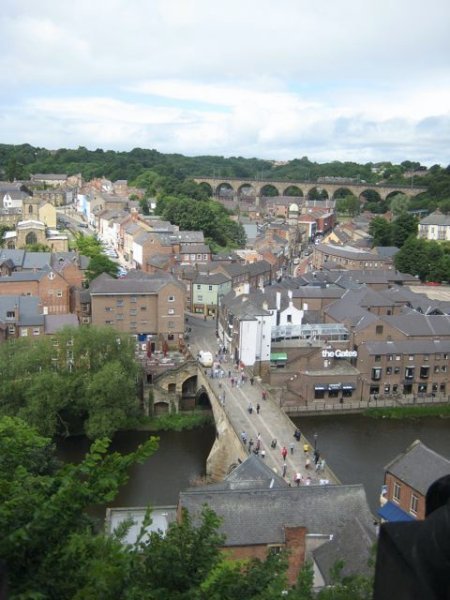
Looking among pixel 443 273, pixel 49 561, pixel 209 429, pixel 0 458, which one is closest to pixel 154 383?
pixel 209 429

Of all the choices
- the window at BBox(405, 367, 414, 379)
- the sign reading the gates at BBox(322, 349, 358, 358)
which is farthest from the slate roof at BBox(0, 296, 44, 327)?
the window at BBox(405, 367, 414, 379)

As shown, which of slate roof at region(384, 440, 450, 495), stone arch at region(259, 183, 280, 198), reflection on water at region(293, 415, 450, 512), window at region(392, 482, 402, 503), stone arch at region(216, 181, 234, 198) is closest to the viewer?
slate roof at region(384, 440, 450, 495)

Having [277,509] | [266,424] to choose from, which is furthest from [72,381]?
[277,509]

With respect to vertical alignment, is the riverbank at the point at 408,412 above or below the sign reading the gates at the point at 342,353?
below

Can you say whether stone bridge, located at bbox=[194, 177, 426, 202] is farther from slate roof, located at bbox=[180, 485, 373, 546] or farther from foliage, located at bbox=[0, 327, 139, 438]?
slate roof, located at bbox=[180, 485, 373, 546]

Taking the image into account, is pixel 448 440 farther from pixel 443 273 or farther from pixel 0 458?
pixel 443 273

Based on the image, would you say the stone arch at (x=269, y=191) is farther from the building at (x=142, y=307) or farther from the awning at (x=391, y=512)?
the awning at (x=391, y=512)

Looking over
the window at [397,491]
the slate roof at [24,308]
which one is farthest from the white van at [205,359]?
the window at [397,491]
